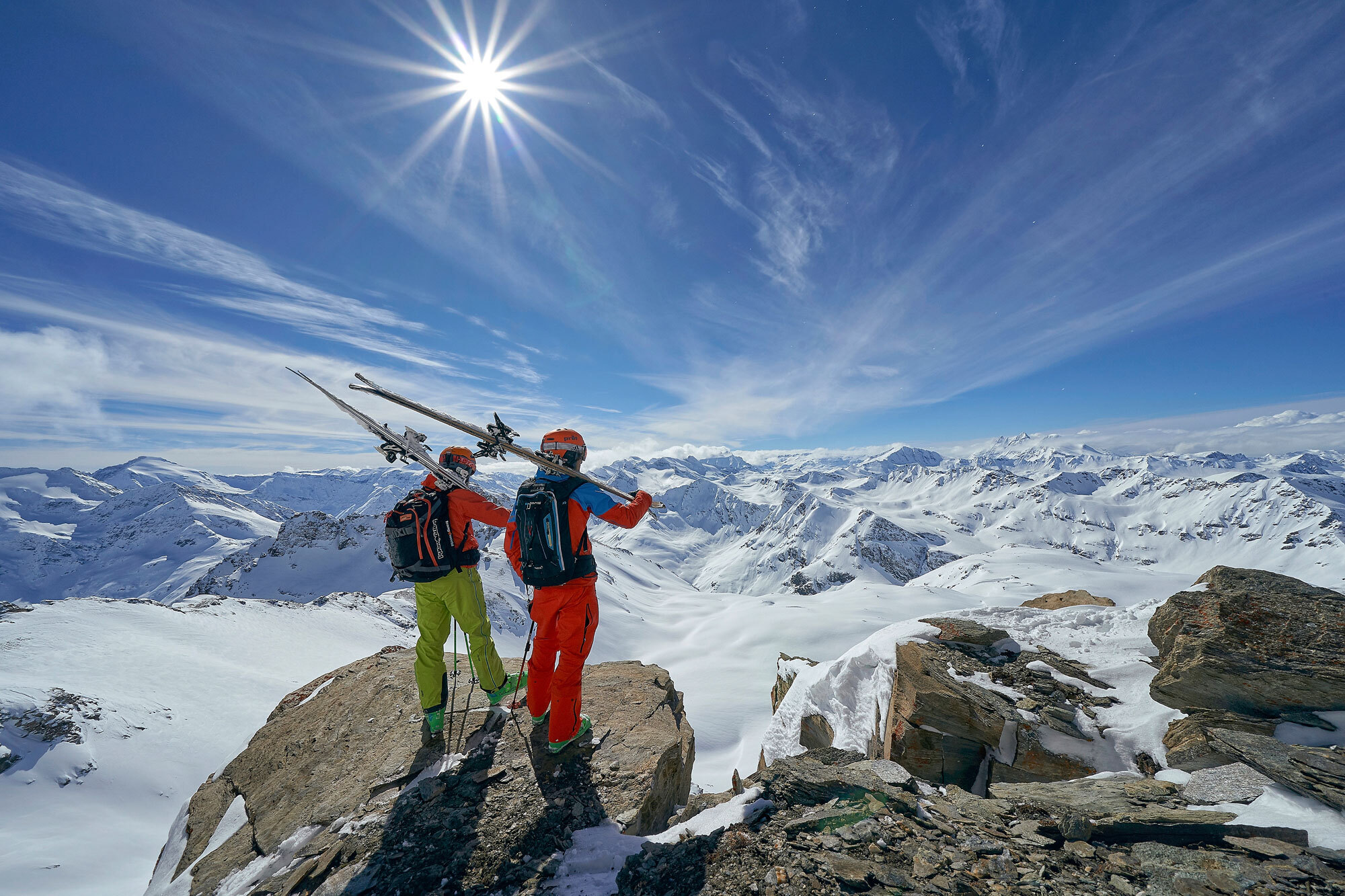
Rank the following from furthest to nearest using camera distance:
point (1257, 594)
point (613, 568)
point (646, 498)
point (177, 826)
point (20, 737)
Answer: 1. point (613, 568)
2. point (20, 737)
3. point (1257, 594)
4. point (177, 826)
5. point (646, 498)

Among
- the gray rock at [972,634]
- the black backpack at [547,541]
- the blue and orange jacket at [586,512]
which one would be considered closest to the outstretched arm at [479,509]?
the blue and orange jacket at [586,512]

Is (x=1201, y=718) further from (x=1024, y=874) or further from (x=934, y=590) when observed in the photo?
(x=934, y=590)

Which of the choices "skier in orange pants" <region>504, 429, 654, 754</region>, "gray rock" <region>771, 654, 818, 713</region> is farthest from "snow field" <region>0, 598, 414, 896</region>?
"gray rock" <region>771, 654, 818, 713</region>

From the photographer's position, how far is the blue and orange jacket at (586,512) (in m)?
6.73

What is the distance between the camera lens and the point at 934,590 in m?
103

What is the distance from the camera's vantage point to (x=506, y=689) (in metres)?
8.51

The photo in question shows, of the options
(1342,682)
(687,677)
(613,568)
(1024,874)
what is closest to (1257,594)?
(1342,682)

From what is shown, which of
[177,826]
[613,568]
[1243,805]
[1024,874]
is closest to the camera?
[1024,874]

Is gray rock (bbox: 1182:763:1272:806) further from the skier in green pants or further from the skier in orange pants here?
the skier in green pants

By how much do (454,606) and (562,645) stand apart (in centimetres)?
234

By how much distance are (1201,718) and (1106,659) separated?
320 cm

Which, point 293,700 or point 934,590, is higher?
point 293,700

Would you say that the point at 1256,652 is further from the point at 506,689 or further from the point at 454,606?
the point at 454,606

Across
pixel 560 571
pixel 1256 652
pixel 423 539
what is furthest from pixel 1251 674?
pixel 423 539
